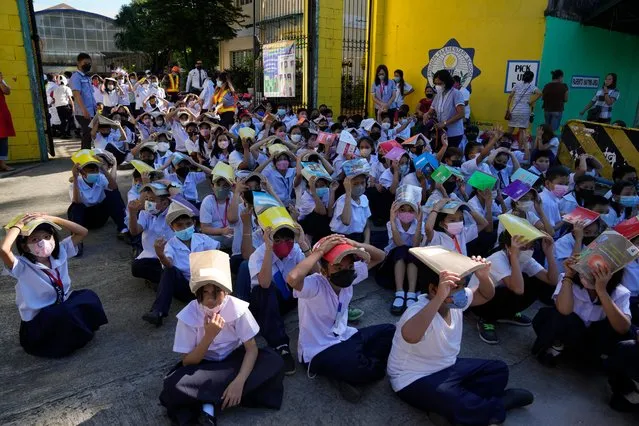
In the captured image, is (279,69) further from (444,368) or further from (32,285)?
(444,368)

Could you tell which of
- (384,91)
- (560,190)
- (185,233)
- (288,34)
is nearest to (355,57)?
(288,34)

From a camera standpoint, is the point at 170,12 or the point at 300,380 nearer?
the point at 300,380

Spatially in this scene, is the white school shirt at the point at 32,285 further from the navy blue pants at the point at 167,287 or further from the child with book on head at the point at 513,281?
the child with book on head at the point at 513,281

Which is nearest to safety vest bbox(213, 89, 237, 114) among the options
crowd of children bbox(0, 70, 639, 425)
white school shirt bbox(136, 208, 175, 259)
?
crowd of children bbox(0, 70, 639, 425)

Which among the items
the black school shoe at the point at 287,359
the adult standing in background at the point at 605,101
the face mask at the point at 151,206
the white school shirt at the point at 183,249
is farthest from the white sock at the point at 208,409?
the adult standing in background at the point at 605,101

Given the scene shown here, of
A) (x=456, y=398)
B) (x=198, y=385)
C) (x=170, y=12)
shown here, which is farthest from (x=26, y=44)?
(x=170, y=12)

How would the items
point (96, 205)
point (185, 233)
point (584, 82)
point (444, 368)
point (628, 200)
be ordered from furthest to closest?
point (584, 82) → point (96, 205) → point (628, 200) → point (185, 233) → point (444, 368)

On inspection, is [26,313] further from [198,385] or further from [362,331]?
[362,331]

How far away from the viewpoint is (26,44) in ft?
28.5

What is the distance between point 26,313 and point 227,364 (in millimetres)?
1555

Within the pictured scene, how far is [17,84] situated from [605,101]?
37.5 ft

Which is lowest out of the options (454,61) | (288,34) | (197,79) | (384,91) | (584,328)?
(584,328)

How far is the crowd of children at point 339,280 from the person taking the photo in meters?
2.71

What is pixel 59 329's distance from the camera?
3.31m
